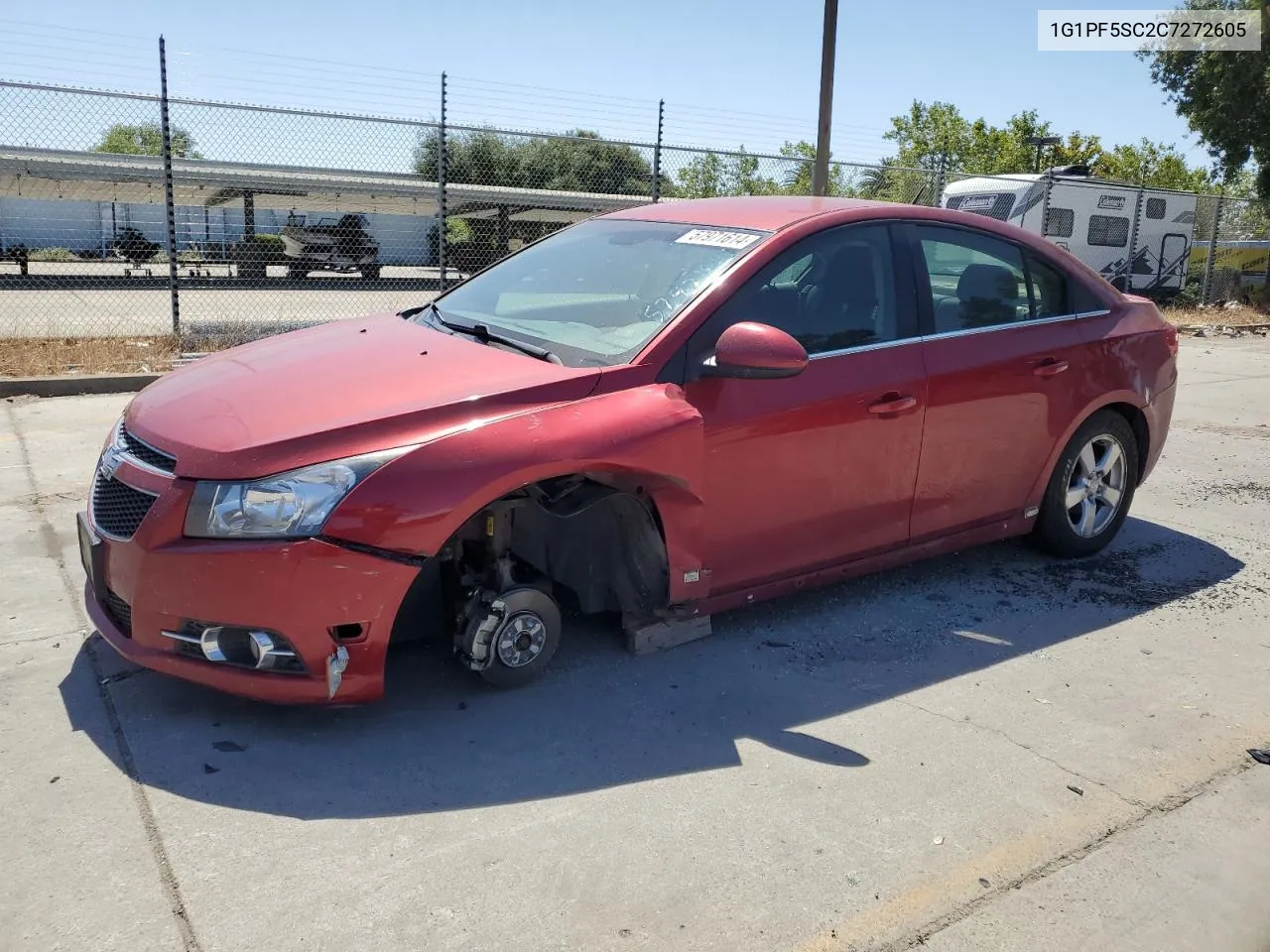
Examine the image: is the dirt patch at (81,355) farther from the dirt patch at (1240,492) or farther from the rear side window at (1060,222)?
the rear side window at (1060,222)

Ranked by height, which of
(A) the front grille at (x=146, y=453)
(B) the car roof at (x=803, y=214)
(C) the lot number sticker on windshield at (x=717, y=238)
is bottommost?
(A) the front grille at (x=146, y=453)

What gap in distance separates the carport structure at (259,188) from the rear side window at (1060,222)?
808cm

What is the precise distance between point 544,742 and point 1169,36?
2728cm

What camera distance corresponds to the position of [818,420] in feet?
12.4

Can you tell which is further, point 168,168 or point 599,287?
point 168,168

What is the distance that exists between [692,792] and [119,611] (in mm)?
1858

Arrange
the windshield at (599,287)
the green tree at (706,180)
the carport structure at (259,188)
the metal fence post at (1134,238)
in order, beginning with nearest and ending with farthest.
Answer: the windshield at (599,287), the green tree at (706,180), the carport structure at (259,188), the metal fence post at (1134,238)

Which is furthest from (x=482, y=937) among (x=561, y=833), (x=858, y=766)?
(x=858, y=766)

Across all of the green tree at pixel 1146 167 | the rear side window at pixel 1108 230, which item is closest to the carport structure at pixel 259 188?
the rear side window at pixel 1108 230

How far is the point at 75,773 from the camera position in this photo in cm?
291

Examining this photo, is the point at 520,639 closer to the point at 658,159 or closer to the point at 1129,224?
the point at 658,159

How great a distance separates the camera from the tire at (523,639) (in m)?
3.41

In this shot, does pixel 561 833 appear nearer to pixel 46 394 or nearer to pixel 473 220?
pixel 46 394

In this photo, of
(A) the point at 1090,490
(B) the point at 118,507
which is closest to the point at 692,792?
(B) the point at 118,507
